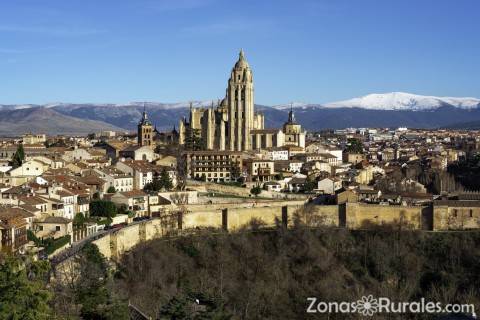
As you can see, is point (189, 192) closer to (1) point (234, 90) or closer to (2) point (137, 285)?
(2) point (137, 285)

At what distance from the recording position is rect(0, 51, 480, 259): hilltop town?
86.5 ft

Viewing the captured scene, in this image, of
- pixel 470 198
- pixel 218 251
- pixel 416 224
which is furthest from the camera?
pixel 470 198

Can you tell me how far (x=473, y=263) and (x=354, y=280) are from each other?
151 inches

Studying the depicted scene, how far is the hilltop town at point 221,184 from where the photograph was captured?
2636cm

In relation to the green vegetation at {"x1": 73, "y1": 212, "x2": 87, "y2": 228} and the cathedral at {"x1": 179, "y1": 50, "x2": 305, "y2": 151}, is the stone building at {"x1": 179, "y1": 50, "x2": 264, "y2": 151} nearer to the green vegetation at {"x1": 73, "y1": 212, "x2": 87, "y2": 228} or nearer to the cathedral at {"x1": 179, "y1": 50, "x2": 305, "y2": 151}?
the cathedral at {"x1": 179, "y1": 50, "x2": 305, "y2": 151}

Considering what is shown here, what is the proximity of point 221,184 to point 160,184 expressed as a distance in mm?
4221

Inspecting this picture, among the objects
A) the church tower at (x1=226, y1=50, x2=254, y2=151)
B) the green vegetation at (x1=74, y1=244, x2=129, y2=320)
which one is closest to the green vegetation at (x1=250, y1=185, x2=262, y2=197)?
the church tower at (x1=226, y1=50, x2=254, y2=151)

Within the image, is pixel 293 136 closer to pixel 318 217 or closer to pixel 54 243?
pixel 318 217

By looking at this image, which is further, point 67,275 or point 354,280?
point 354,280

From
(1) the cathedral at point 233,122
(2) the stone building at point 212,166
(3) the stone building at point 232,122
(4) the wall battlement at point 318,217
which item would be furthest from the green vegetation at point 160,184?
(3) the stone building at point 232,122

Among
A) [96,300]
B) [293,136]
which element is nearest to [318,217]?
[96,300]

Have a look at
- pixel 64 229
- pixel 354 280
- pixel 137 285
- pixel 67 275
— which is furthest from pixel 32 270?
pixel 354 280

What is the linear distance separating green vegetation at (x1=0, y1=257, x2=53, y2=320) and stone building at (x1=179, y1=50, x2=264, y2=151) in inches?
1402

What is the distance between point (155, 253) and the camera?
24219mm
